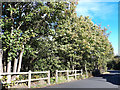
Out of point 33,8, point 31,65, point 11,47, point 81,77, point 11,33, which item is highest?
point 33,8

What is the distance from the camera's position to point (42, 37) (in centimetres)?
1052

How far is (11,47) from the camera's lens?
24.6ft

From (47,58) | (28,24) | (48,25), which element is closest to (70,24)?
(47,58)

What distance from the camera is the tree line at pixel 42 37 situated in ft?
26.2

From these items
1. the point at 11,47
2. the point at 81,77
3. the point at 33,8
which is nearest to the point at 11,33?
the point at 11,47

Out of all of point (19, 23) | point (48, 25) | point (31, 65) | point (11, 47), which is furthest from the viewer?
point (31, 65)

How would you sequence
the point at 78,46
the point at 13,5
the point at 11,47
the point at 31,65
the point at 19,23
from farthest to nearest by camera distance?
the point at 78,46 → the point at 31,65 → the point at 19,23 → the point at 13,5 → the point at 11,47

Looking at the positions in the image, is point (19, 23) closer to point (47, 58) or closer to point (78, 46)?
point (47, 58)

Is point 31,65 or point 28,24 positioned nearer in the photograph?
point 28,24

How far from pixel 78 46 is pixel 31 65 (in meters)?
5.77

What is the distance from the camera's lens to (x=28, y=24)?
9.22 meters

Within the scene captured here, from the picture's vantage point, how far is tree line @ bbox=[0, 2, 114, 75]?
26.2ft

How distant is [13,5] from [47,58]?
618cm

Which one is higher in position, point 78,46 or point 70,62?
point 78,46
